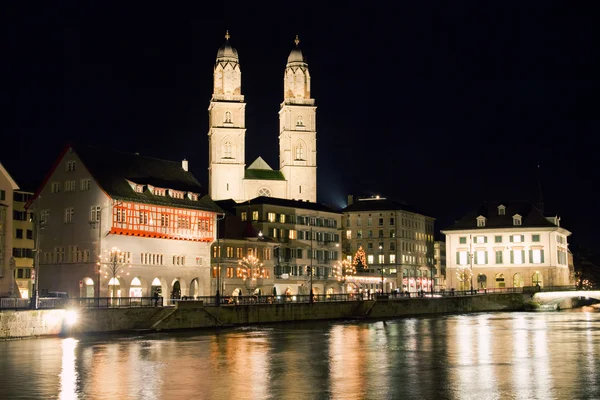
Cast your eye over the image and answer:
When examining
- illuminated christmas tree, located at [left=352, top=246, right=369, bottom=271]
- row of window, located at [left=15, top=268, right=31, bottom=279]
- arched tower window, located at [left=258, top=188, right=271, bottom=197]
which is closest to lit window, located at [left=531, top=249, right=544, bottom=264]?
illuminated christmas tree, located at [left=352, top=246, right=369, bottom=271]

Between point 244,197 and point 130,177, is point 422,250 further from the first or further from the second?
point 130,177

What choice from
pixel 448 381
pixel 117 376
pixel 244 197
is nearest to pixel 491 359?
pixel 448 381

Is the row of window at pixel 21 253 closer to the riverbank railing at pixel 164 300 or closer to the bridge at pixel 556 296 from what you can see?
the riverbank railing at pixel 164 300

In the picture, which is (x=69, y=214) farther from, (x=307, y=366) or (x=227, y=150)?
(x=227, y=150)

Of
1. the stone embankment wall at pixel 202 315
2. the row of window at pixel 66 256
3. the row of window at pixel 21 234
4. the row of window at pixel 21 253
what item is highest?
the row of window at pixel 21 234

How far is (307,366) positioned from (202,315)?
1189 inches

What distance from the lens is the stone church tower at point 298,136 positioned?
486 ft

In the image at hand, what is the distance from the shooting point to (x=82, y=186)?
8281cm

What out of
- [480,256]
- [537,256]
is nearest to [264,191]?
[480,256]

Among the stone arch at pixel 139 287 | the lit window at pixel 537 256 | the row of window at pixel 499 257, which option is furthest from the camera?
the row of window at pixel 499 257

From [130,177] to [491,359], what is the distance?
4831 cm

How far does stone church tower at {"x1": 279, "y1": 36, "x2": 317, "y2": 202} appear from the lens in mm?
148000

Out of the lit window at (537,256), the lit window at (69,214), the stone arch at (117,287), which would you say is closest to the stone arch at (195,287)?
the stone arch at (117,287)

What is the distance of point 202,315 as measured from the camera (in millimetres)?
72250
